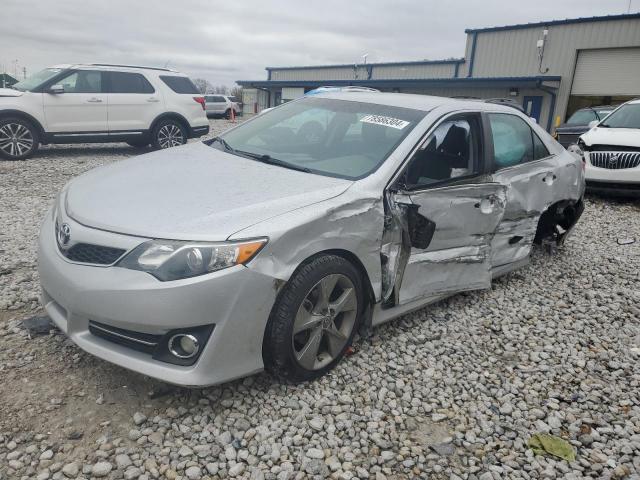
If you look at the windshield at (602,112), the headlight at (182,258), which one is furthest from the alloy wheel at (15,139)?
the windshield at (602,112)

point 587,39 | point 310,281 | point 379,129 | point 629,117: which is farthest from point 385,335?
point 587,39

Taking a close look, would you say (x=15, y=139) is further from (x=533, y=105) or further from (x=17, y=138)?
(x=533, y=105)

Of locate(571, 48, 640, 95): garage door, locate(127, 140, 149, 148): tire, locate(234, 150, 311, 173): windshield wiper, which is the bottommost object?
locate(127, 140, 149, 148): tire

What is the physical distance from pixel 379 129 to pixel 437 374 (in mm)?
1654

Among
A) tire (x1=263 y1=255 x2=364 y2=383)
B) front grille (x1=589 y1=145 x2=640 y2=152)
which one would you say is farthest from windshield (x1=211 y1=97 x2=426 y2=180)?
front grille (x1=589 y1=145 x2=640 y2=152)

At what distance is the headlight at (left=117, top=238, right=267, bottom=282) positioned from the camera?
7.70 ft

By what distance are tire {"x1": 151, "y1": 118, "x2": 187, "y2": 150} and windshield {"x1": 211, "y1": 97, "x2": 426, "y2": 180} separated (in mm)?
7427

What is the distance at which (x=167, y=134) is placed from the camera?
11164mm

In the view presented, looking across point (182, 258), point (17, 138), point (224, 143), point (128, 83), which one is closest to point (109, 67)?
point (128, 83)

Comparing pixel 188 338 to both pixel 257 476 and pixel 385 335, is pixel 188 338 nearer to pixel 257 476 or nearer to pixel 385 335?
pixel 257 476

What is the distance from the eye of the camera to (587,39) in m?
20.6

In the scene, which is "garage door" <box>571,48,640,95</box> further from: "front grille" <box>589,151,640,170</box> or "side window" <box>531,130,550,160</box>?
"side window" <box>531,130,550,160</box>

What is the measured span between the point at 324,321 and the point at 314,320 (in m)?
0.09

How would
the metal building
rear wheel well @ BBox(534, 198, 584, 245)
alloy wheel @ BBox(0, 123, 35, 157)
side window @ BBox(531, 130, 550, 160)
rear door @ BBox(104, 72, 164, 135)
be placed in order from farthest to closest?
the metal building < rear door @ BBox(104, 72, 164, 135) < alloy wheel @ BBox(0, 123, 35, 157) < rear wheel well @ BBox(534, 198, 584, 245) < side window @ BBox(531, 130, 550, 160)
